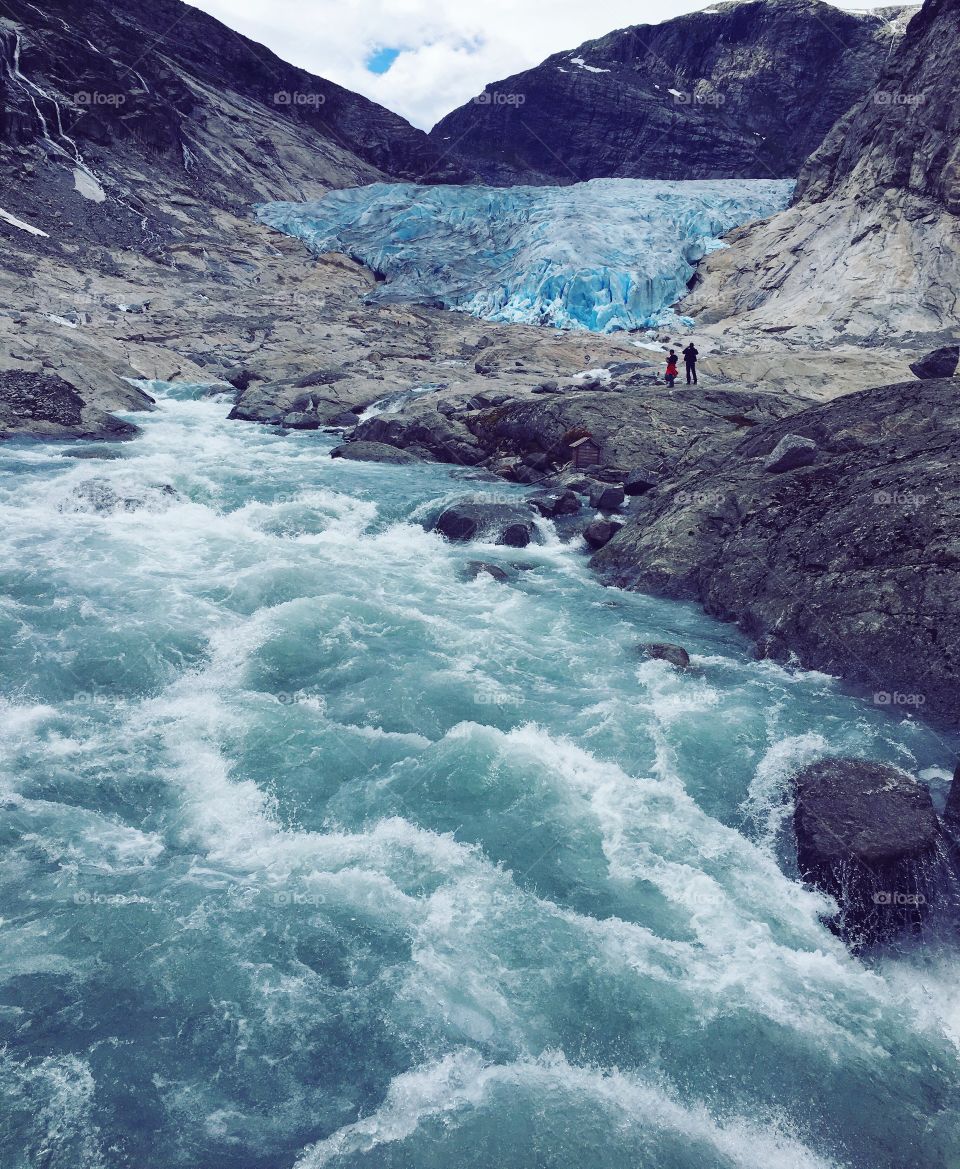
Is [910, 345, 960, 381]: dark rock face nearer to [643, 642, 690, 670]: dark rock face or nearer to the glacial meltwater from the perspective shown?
the glacial meltwater

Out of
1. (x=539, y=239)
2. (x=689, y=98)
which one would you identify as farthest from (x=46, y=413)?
(x=689, y=98)

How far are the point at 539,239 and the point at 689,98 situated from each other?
5284 centimetres

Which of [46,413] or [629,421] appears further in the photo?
[46,413]

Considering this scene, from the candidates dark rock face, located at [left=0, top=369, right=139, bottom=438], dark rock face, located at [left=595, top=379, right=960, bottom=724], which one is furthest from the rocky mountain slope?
dark rock face, located at [left=595, top=379, right=960, bottom=724]

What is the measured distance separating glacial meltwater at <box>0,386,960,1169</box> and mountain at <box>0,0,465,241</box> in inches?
1529

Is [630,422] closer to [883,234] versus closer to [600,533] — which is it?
[600,533]

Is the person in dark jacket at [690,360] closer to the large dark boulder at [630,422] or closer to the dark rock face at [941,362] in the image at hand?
the large dark boulder at [630,422]

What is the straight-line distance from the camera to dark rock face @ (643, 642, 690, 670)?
8.57 m

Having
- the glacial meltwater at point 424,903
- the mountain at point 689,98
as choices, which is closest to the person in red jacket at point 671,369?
the glacial meltwater at point 424,903

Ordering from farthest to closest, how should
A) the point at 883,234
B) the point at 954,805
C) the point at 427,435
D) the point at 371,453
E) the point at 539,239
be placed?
1. the point at 539,239
2. the point at 883,234
3. the point at 427,435
4. the point at 371,453
5. the point at 954,805

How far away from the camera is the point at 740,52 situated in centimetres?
7669

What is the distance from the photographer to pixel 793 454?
10.9 meters

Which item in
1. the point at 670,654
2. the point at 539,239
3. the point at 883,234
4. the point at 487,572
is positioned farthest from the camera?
the point at 539,239

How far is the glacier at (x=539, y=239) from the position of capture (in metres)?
36.1
